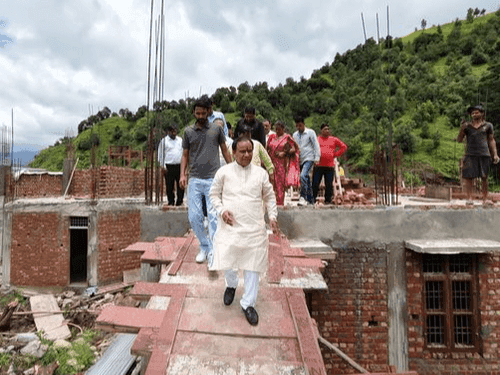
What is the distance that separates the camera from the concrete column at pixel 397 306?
516 centimetres

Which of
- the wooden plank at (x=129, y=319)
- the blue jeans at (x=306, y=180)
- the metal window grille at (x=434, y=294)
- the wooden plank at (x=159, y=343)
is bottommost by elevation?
the metal window grille at (x=434, y=294)

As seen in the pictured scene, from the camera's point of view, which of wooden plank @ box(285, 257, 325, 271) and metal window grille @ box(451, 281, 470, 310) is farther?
metal window grille @ box(451, 281, 470, 310)

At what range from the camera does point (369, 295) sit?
5.22 metres

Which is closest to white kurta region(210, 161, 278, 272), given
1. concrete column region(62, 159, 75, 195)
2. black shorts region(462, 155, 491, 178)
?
black shorts region(462, 155, 491, 178)

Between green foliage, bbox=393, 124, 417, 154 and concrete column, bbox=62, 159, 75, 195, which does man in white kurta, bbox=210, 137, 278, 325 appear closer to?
concrete column, bbox=62, 159, 75, 195

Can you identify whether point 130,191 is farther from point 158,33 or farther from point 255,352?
point 255,352

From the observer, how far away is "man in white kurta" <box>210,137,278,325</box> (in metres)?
2.48

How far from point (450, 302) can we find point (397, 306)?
2.85 ft

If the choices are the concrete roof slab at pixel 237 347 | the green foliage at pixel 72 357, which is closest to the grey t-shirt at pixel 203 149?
the concrete roof slab at pixel 237 347

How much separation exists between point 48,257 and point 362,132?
28.9m

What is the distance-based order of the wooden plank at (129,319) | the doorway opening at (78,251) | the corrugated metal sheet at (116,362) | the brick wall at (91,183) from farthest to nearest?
1. the brick wall at (91,183)
2. the doorway opening at (78,251)
3. the corrugated metal sheet at (116,362)
4. the wooden plank at (129,319)

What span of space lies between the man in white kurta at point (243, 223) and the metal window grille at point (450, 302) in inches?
158

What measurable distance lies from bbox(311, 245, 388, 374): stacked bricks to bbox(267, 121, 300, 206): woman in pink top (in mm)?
1412

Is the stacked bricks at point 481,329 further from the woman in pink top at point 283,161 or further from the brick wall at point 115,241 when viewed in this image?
the brick wall at point 115,241
